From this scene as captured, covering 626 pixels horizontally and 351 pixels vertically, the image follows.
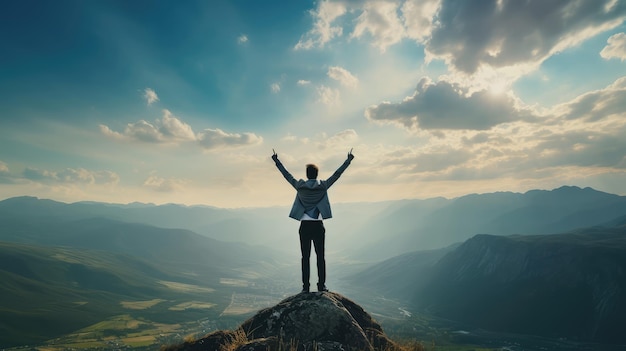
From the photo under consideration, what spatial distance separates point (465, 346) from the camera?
627 feet

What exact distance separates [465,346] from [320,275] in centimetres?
22034

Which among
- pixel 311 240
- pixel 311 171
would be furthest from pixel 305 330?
A: pixel 311 171

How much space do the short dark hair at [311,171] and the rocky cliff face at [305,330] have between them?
160 inches

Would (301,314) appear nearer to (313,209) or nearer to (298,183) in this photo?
(313,209)

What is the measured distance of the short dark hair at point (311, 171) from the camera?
12156 millimetres

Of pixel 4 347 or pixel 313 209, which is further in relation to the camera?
pixel 4 347

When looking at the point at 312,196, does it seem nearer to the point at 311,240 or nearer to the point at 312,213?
the point at 312,213

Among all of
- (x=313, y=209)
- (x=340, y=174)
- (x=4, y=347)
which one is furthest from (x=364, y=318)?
(x=4, y=347)

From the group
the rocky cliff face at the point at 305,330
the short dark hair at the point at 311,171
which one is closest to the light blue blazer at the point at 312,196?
the short dark hair at the point at 311,171

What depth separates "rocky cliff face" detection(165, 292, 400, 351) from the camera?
9.05 metres

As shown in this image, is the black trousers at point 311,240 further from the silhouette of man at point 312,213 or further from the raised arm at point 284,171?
the raised arm at point 284,171

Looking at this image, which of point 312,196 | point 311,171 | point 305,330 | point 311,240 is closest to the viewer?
point 305,330

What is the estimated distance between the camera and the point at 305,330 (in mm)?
9414

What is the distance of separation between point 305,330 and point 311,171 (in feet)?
17.4
